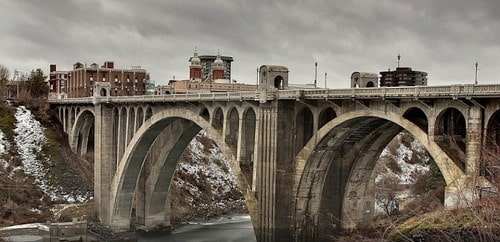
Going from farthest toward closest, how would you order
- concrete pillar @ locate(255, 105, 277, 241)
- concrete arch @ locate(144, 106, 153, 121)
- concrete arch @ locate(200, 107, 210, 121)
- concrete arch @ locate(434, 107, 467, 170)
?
concrete arch @ locate(144, 106, 153, 121) < concrete arch @ locate(200, 107, 210, 121) < concrete pillar @ locate(255, 105, 277, 241) < concrete arch @ locate(434, 107, 467, 170)

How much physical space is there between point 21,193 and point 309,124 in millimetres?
34777

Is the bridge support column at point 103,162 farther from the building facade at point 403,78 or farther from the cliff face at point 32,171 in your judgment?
the building facade at point 403,78

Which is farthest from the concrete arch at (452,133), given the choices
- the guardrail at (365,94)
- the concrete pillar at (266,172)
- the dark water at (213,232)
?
the dark water at (213,232)

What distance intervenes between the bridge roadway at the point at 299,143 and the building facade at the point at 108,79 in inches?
1601

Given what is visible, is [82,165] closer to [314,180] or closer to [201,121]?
[201,121]

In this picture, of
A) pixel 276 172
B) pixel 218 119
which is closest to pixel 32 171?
pixel 218 119

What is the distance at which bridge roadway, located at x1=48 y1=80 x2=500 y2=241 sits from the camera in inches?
768

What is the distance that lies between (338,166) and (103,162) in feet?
82.5

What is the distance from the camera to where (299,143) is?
29.0 metres

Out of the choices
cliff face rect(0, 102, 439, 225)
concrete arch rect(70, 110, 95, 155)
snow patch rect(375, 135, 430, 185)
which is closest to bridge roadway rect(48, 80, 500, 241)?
cliff face rect(0, 102, 439, 225)

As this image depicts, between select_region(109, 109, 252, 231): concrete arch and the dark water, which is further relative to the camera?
the dark water

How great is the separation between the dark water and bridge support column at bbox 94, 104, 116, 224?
4334 mm

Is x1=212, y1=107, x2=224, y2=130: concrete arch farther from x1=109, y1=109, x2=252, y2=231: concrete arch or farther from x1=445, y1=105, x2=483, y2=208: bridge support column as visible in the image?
x1=445, y1=105, x2=483, y2=208: bridge support column

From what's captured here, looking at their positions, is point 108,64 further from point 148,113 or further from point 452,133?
point 452,133
